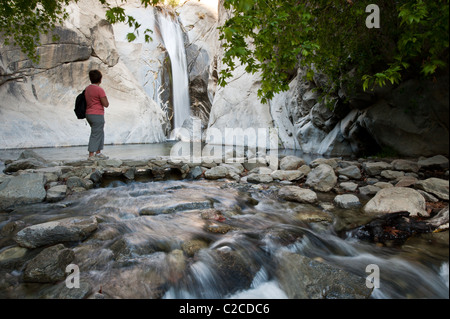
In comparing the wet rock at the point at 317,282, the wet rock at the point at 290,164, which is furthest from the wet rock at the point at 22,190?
the wet rock at the point at 290,164

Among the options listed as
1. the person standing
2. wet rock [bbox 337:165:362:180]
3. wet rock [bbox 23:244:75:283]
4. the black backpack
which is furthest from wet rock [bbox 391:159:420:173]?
the black backpack

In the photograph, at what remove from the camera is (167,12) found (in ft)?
90.1

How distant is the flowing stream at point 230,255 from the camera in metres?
1.86

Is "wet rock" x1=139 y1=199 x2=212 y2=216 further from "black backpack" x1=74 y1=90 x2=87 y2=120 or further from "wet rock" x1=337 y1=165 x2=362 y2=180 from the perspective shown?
"black backpack" x1=74 y1=90 x2=87 y2=120

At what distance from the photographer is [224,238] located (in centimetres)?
268

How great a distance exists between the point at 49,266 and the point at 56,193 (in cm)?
255

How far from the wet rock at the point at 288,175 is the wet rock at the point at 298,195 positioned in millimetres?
1127

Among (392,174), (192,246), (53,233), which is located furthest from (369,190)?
(53,233)

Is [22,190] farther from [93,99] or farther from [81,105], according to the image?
[93,99]

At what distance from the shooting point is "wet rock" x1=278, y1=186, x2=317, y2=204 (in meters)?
3.94

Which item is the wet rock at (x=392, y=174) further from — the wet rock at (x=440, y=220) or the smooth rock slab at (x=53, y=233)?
the smooth rock slab at (x=53, y=233)

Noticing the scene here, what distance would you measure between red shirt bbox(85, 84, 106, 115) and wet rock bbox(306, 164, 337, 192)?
17.6 feet
